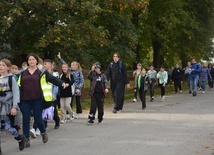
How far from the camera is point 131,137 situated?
9.96m

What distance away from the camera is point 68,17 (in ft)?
66.4

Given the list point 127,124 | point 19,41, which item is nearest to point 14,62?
point 19,41

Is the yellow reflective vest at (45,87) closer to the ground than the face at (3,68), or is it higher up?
closer to the ground

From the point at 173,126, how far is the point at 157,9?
22.2 m

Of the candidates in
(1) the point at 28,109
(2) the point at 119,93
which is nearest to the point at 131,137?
(1) the point at 28,109

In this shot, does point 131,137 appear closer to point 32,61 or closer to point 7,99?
point 32,61

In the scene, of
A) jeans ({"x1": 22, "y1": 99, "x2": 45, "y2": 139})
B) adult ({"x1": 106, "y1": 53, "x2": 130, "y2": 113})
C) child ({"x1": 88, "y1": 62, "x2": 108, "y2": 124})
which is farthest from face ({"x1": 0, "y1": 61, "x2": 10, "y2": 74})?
adult ({"x1": 106, "y1": 53, "x2": 130, "y2": 113})

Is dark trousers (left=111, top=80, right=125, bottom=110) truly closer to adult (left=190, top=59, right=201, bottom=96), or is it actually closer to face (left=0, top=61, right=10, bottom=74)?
face (left=0, top=61, right=10, bottom=74)

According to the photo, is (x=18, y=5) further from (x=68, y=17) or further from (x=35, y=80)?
(x=35, y=80)

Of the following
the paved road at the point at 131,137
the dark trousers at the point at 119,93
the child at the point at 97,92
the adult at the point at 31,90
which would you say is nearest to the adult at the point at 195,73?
the dark trousers at the point at 119,93

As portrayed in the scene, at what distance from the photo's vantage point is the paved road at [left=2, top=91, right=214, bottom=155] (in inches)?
330

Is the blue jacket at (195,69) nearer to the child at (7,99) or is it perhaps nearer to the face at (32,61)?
the face at (32,61)

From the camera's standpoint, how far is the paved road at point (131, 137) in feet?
27.5

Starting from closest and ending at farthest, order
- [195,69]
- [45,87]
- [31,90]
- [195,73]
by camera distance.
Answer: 1. [31,90]
2. [45,87]
3. [195,69]
4. [195,73]
